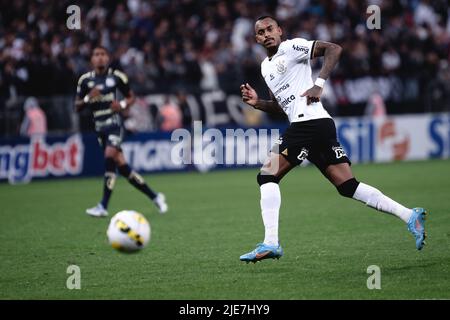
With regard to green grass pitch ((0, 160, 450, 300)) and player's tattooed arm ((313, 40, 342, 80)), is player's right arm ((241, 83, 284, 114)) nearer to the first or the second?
player's tattooed arm ((313, 40, 342, 80))

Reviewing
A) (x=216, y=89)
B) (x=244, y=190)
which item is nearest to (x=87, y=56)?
(x=216, y=89)

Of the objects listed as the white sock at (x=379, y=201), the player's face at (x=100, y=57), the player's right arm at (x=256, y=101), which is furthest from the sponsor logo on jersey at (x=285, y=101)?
the player's face at (x=100, y=57)

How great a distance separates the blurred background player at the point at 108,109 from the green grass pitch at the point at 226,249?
0.71m

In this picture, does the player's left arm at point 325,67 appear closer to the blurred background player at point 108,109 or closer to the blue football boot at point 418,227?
the blue football boot at point 418,227

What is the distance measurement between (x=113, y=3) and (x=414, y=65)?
10261mm

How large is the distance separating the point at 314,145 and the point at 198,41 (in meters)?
19.6

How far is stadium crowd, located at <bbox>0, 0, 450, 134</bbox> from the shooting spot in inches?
922

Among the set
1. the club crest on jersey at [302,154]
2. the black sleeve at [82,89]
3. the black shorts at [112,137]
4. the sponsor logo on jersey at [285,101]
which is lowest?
the club crest on jersey at [302,154]

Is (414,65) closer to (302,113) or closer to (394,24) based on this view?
(394,24)

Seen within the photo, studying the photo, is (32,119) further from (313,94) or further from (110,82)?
(313,94)

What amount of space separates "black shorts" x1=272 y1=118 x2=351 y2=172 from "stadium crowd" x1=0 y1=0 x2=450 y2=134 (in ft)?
49.7

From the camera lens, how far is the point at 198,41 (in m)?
27.8

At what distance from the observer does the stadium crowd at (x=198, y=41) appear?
2341 cm

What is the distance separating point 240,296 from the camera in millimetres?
7023
